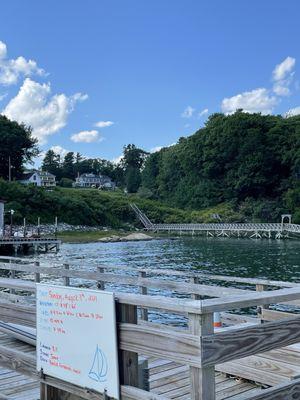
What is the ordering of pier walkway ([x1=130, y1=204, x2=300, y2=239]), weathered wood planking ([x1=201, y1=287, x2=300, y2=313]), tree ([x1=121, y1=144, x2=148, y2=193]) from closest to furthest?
weathered wood planking ([x1=201, y1=287, x2=300, y2=313]), pier walkway ([x1=130, y1=204, x2=300, y2=239]), tree ([x1=121, y1=144, x2=148, y2=193])

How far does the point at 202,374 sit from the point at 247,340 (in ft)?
1.38

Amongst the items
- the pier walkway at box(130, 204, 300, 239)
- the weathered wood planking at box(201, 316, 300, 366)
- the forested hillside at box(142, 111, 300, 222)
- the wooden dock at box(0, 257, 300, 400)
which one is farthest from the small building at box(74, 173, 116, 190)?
the weathered wood planking at box(201, 316, 300, 366)

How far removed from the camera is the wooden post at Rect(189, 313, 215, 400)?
2779 mm

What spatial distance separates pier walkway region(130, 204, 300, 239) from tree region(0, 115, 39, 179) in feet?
90.6

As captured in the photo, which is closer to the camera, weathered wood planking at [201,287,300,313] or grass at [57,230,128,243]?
weathered wood planking at [201,287,300,313]

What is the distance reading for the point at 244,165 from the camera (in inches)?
4141

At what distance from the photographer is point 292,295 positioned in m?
3.43

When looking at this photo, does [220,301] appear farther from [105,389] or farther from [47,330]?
[47,330]

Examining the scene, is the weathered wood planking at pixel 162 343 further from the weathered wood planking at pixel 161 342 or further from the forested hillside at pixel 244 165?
the forested hillside at pixel 244 165

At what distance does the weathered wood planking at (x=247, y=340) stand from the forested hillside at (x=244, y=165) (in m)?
92.5

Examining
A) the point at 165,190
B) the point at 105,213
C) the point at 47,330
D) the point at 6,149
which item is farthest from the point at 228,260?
the point at 165,190

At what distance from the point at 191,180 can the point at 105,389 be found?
372 ft

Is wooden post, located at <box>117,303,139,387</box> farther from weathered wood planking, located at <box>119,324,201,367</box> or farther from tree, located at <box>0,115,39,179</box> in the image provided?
tree, located at <box>0,115,39,179</box>

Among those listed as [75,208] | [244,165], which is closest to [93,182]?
[244,165]
